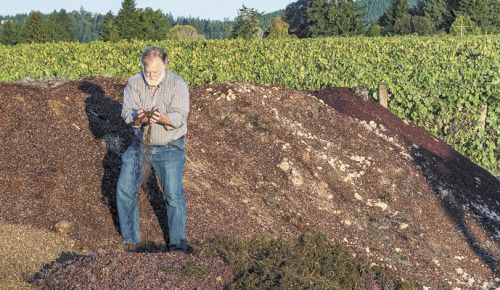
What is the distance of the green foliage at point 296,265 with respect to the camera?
6.37 metres

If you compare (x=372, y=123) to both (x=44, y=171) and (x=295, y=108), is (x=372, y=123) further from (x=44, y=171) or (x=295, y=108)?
(x=44, y=171)

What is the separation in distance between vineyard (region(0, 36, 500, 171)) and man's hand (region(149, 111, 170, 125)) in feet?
29.1

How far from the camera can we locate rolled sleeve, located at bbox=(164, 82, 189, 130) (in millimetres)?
7320

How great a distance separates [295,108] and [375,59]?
1014cm

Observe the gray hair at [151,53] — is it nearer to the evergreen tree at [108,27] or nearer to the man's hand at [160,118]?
the man's hand at [160,118]

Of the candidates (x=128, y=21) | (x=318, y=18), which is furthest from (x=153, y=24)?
(x=318, y=18)

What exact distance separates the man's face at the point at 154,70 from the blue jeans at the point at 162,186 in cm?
54

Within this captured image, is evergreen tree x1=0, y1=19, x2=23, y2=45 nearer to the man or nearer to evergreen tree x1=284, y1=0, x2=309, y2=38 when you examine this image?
evergreen tree x1=284, y1=0, x2=309, y2=38

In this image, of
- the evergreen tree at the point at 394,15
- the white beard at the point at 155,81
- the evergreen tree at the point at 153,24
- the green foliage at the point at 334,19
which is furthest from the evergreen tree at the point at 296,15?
the white beard at the point at 155,81

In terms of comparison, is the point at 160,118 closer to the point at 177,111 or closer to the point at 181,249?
the point at 177,111

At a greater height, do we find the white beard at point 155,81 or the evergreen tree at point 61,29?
the white beard at point 155,81

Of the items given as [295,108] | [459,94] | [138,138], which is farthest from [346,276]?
[459,94]

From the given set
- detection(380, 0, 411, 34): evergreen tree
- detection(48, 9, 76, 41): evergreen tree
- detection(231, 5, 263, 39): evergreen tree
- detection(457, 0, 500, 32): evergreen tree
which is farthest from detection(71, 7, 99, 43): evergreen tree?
detection(231, 5, 263, 39): evergreen tree

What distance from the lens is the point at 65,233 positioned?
25.3ft
